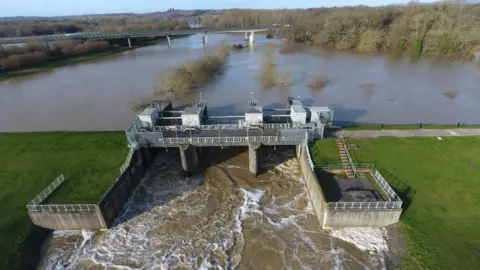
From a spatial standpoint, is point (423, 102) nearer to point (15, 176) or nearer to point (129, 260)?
point (129, 260)

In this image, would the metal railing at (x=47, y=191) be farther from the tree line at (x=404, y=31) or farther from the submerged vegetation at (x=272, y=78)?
the tree line at (x=404, y=31)

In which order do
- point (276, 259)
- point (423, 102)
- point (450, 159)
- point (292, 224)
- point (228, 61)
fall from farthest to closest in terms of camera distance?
point (228, 61)
point (423, 102)
point (450, 159)
point (292, 224)
point (276, 259)

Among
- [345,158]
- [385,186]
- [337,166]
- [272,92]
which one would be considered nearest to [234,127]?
[337,166]

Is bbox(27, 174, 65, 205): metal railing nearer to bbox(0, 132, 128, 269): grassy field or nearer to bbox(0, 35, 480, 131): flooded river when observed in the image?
bbox(0, 132, 128, 269): grassy field

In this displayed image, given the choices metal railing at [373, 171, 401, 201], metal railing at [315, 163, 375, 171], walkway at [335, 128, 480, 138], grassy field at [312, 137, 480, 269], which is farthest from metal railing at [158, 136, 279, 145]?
metal railing at [373, 171, 401, 201]

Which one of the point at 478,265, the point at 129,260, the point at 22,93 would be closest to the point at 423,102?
the point at 478,265

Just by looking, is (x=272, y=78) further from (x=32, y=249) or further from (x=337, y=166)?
(x=32, y=249)
